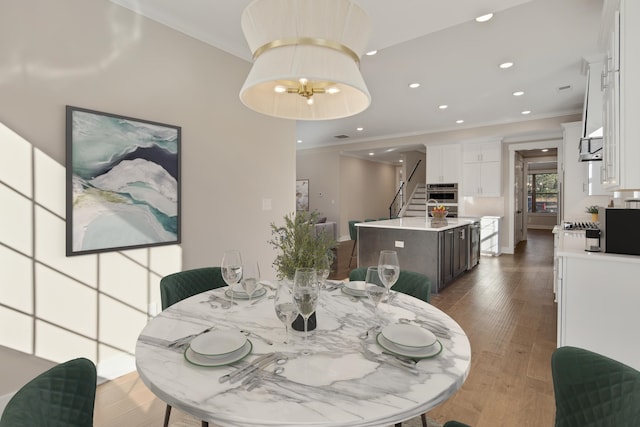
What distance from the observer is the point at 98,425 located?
5.94ft

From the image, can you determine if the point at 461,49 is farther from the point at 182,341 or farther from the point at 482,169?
the point at 482,169

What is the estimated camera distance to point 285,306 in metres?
1.04

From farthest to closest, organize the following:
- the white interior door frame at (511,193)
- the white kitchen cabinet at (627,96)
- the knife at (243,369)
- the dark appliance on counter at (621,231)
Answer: the white interior door frame at (511,193) < the dark appliance on counter at (621,231) < the white kitchen cabinet at (627,96) < the knife at (243,369)

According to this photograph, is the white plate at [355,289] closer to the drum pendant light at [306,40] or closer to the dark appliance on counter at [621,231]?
the drum pendant light at [306,40]

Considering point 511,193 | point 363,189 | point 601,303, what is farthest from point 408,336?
point 363,189

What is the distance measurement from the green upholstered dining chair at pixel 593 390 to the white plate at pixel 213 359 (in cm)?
89

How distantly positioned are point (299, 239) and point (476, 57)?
3651 millimetres

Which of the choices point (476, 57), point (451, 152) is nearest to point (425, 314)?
point (476, 57)

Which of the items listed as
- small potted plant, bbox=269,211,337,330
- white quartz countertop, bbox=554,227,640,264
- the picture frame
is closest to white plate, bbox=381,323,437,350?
small potted plant, bbox=269,211,337,330

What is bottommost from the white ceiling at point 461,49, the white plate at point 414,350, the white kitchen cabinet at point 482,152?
the white plate at point 414,350

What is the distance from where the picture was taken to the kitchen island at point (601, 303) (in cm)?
214

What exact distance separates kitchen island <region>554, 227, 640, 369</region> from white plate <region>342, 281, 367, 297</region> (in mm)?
1770

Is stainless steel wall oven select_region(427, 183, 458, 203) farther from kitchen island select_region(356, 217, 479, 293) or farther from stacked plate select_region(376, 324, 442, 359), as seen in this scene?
stacked plate select_region(376, 324, 442, 359)

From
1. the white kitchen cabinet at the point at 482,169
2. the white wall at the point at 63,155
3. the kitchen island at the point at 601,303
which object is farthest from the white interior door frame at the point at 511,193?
the white wall at the point at 63,155
